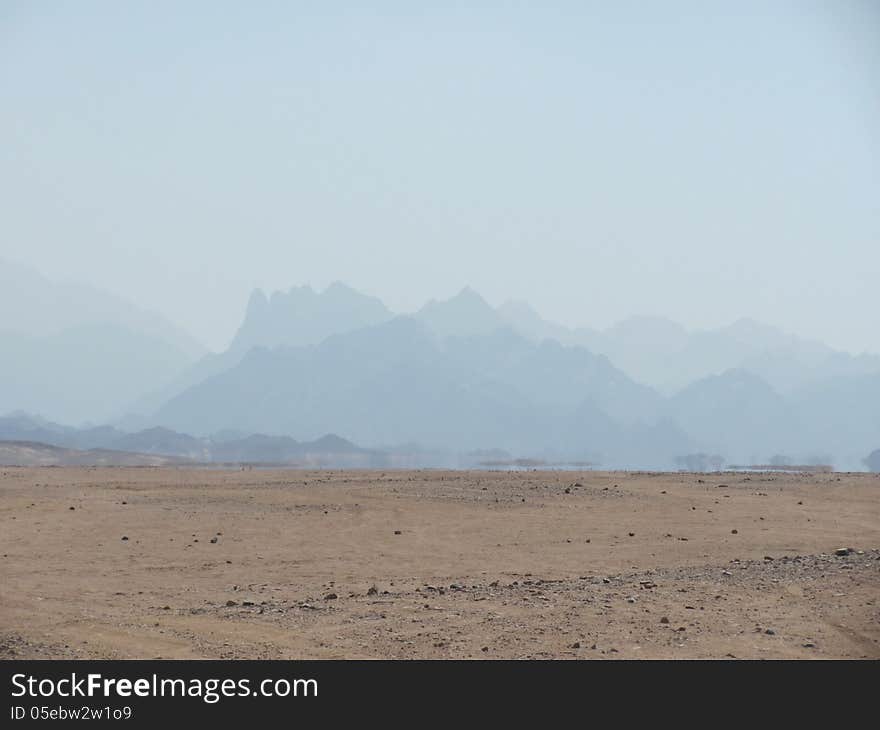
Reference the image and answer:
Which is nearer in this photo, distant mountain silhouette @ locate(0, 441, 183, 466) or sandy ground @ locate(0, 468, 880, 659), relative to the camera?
sandy ground @ locate(0, 468, 880, 659)

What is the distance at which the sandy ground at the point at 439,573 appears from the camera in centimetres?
1350

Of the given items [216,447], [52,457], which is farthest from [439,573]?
[216,447]

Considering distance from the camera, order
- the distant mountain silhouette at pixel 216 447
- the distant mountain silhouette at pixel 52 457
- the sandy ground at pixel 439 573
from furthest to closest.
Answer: the distant mountain silhouette at pixel 216 447 → the distant mountain silhouette at pixel 52 457 → the sandy ground at pixel 439 573

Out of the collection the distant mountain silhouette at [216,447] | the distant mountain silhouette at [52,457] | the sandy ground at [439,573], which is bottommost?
the sandy ground at [439,573]

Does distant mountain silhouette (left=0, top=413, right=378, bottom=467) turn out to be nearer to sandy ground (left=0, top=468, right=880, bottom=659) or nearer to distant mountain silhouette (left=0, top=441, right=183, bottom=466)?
distant mountain silhouette (left=0, top=441, right=183, bottom=466)

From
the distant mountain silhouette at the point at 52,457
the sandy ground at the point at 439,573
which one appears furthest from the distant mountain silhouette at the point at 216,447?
the sandy ground at the point at 439,573

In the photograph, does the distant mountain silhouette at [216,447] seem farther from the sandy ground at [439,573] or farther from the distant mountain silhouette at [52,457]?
the sandy ground at [439,573]

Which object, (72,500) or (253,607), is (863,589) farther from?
(72,500)

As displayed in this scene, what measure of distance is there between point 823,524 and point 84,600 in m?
21.3

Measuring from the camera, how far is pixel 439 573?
2008cm

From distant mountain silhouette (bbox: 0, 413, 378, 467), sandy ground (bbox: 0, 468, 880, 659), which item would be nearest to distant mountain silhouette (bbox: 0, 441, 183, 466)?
distant mountain silhouette (bbox: 0, 413, 378, 467)

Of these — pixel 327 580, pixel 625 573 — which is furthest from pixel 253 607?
pixel 625 573

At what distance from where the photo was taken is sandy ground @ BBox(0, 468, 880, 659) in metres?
13.5
